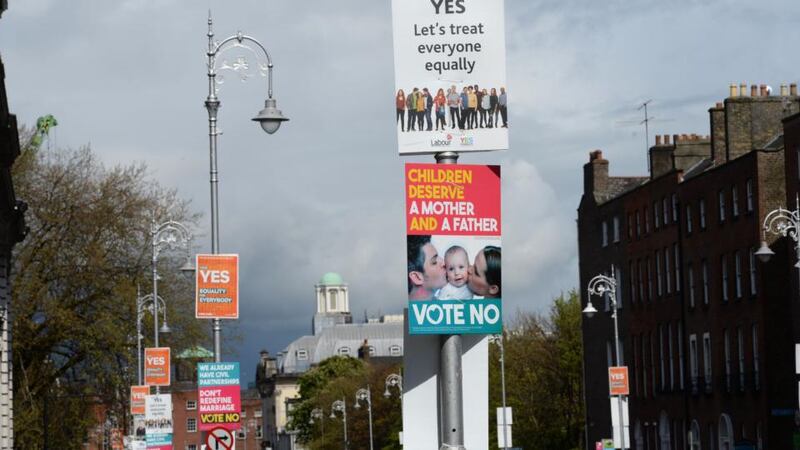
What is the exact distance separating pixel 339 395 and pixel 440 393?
509ft

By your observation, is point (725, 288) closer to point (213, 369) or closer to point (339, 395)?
point (213, 369)

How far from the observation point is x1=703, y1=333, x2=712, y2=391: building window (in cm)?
8325

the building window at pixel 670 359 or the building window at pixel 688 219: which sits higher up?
the building window at pixel 688 219

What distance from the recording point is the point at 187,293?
228ft

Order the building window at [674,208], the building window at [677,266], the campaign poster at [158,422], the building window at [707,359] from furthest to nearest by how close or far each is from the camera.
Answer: the building window at [677,266], the building window at [674,208], the building window at [707,359], the campaign poster at [158,422]

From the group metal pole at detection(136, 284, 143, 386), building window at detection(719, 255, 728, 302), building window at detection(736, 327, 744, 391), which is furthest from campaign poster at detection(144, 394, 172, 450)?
building window at detection(719, 255, 728, 302)

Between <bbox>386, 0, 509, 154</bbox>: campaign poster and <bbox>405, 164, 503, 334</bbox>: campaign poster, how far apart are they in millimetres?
240

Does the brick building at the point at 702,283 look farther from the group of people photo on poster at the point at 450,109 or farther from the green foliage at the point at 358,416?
the group of people photo on poster at the point at 450,109

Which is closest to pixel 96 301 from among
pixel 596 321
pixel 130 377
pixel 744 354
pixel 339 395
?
pixel 130 377

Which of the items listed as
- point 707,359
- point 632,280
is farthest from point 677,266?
point 632,280

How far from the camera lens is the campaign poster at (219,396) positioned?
3228cm

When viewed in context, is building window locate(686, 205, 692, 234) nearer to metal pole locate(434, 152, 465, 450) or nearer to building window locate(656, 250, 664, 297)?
building window locate(656, 250, 664, 297)

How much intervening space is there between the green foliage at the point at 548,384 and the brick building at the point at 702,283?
7816 mm

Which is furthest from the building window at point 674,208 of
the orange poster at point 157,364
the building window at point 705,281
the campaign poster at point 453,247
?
the campaign poster at point 453,247
